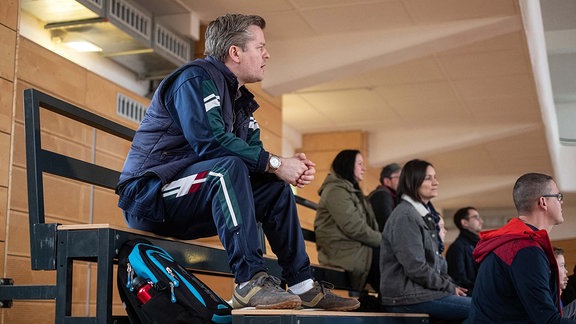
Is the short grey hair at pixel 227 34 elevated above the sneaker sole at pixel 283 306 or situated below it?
above

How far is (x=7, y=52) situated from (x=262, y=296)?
7.80 feet

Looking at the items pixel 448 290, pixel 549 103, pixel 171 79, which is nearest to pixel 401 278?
pixel 448 290

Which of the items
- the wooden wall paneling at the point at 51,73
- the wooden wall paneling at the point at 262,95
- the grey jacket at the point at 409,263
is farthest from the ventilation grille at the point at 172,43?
the grey jacket at the point at 409,263

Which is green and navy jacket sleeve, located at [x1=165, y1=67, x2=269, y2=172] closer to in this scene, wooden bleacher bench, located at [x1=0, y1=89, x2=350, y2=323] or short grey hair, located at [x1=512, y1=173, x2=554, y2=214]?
wooden bleacher bench, located at [x1=0, y1=89, x2=350, y2=323]

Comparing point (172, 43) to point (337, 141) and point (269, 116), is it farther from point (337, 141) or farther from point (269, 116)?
point (337, 141)

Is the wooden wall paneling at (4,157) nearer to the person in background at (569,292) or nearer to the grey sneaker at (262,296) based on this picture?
the grey sneaker at (262,296)

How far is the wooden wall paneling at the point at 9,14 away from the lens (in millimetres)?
3980

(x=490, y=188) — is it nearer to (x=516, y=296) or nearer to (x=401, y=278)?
(x=401, y=278)

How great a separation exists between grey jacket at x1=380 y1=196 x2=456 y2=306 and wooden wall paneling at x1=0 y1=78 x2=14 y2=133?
1.90 metres

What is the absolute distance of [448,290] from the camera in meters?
3.67

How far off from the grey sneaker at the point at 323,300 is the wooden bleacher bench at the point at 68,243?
1.35 feet

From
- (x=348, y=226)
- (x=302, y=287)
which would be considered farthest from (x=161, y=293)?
(x=348, y=226)

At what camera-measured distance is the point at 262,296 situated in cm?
225

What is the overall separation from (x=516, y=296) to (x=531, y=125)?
662 cm
